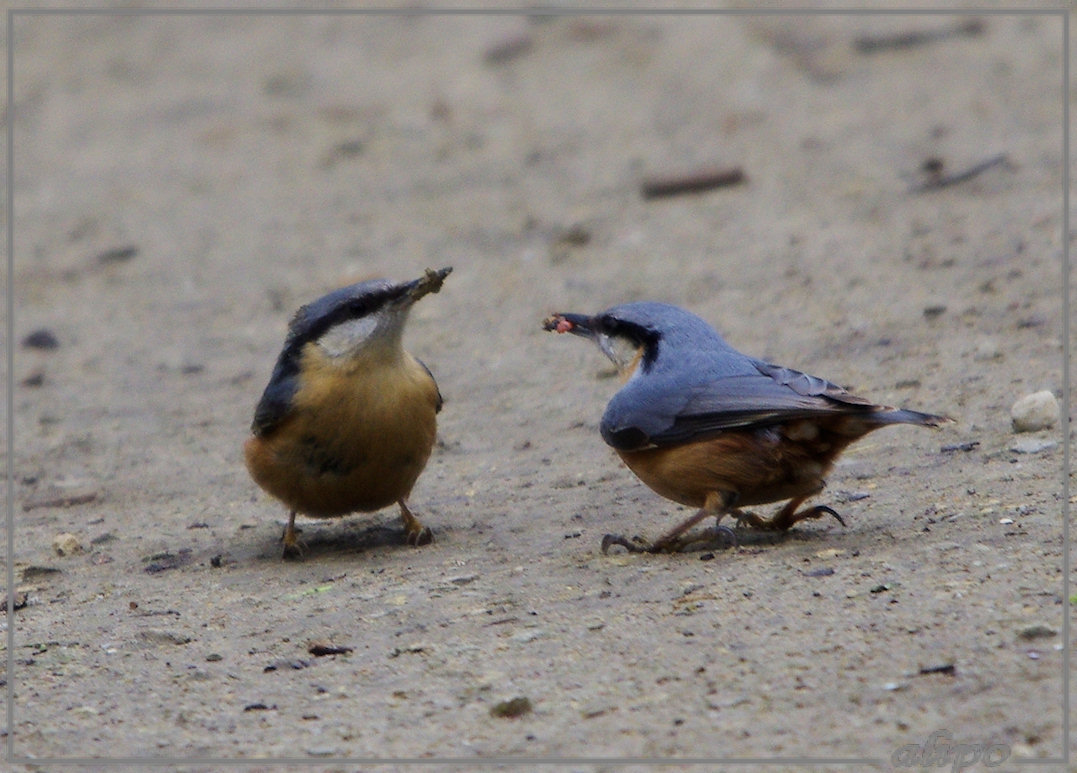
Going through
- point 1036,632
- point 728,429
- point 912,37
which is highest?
point 912,37

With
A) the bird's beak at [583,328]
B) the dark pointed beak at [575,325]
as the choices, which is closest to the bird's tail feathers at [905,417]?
the bird's beak at [583,328]

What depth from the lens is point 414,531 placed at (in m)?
6.11

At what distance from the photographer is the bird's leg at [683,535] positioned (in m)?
5.31

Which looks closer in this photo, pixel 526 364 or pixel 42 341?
pixel 526 364

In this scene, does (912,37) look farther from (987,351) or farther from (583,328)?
(583,328)

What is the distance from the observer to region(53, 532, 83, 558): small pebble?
20.9 feet

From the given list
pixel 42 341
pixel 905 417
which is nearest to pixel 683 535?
pixel 905 417

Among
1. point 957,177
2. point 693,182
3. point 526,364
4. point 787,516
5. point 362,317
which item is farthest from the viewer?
point 693,182

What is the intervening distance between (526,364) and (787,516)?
2.97 m

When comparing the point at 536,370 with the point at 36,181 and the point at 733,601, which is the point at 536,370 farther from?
the point at 36,181

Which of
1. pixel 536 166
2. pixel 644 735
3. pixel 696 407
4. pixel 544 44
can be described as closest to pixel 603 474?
pixel 696 407

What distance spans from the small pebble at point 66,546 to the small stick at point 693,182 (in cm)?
534

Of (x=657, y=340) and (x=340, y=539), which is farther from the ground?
(x=657, y=340)

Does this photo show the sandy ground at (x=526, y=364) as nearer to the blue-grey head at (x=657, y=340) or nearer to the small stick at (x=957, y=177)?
A: the small stick at (x=957, y=177)
